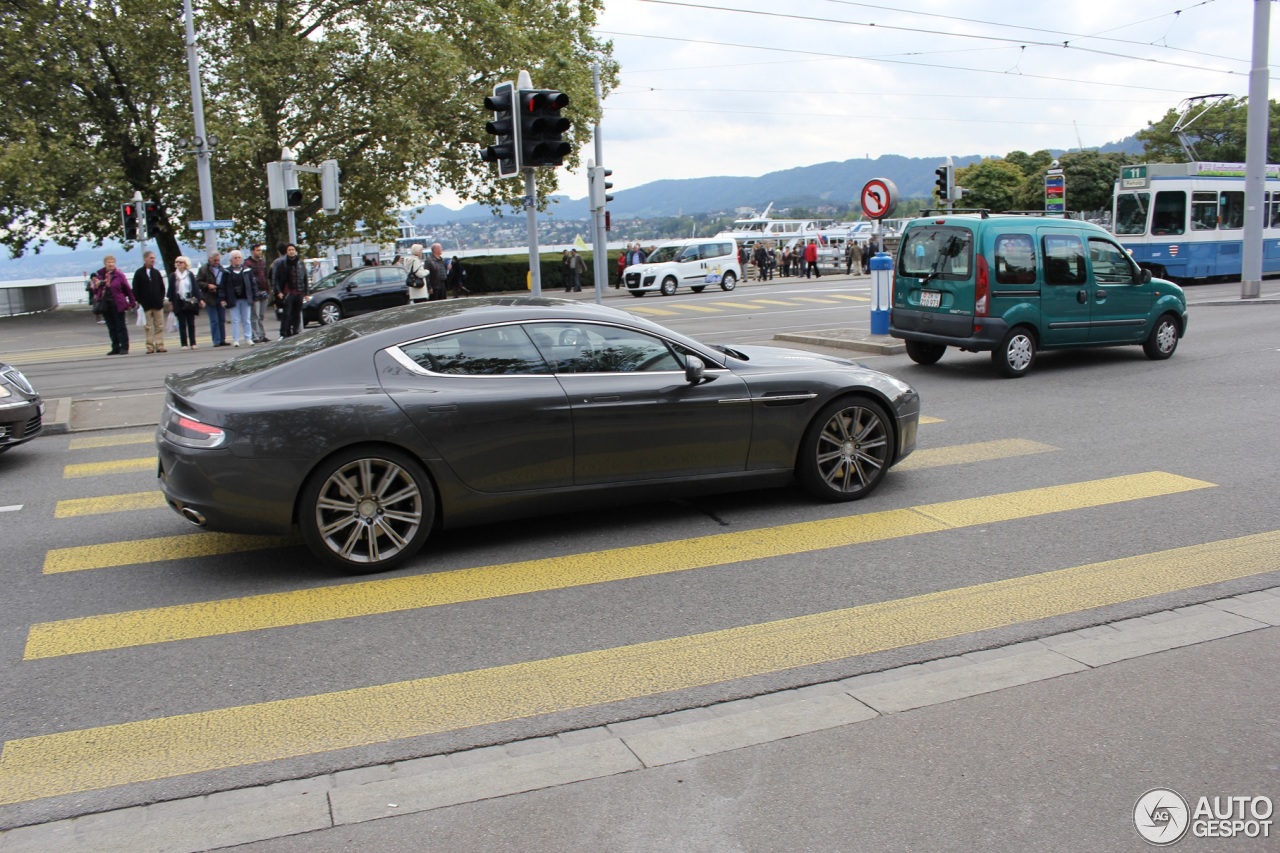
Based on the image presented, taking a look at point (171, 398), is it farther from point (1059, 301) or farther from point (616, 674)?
point (1059, 301)

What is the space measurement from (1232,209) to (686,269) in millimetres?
15760

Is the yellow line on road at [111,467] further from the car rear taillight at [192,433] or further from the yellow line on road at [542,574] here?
the car rear taillight at [192,433]

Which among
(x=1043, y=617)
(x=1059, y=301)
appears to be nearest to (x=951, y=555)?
(x=1043, y=617)

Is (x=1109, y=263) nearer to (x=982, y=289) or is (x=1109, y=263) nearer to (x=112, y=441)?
(x=982, y=289)

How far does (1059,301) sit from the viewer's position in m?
12.6

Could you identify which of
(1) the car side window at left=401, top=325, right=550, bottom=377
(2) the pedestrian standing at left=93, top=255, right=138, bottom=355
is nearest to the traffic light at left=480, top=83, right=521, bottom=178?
(1) the car side window at left=401, top=325, right=550, bottom=377

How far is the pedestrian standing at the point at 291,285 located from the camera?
2003 centimetres

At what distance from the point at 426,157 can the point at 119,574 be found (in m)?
28.0

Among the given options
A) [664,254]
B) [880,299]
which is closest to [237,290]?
[880,299]

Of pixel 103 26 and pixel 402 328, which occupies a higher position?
pixel 103 26

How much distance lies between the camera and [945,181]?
25266 millimetres

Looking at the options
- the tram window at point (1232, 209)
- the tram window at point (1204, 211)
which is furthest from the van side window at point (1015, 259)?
the tram window at point (1232, 209)

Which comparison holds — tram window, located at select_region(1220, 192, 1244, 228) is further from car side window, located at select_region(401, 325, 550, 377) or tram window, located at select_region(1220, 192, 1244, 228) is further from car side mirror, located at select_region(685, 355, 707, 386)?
car side window, located at select_region(401, 325, 550, 377)

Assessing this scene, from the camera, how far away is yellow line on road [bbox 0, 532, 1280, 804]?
3814 millimetres
